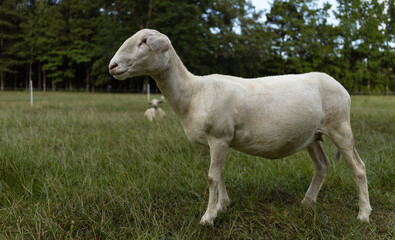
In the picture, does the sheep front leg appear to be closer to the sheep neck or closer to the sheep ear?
the sheep neck

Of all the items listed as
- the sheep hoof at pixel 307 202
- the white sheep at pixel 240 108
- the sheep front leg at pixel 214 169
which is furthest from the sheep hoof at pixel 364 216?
the sheep front leg at pixel 214 169

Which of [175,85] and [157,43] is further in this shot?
[175,85]

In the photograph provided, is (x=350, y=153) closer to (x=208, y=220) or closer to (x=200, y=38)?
(x=208, y=220)

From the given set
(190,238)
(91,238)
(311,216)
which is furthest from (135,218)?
(311,216)

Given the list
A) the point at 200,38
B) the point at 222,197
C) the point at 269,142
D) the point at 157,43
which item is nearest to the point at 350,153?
the point at 269,142

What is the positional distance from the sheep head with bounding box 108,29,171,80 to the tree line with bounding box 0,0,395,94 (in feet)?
68.7

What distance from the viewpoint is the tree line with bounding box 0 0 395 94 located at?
23.8 m

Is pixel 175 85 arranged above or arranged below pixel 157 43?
below

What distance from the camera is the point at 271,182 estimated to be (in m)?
3.14

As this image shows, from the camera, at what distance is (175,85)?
2.39m

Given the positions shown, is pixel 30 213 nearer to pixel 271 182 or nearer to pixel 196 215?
pixel 196 215

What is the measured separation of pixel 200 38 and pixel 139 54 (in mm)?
24602

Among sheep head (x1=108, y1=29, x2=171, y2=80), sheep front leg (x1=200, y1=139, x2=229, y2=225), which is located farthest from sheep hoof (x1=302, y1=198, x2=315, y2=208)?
sheep head (x1=108, y1=29, x2=171, y2=80)

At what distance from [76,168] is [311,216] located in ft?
8.78
